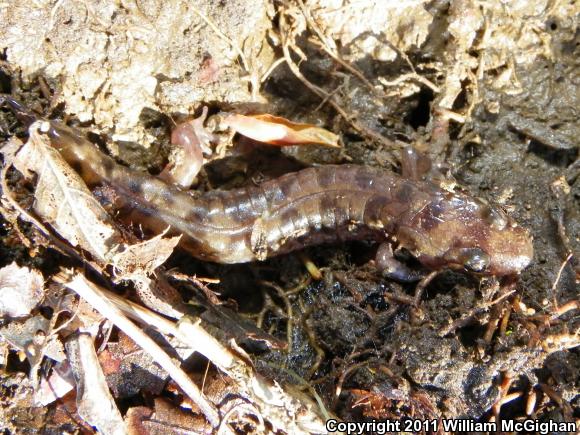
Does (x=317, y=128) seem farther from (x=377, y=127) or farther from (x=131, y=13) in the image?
(x=131, y=13)

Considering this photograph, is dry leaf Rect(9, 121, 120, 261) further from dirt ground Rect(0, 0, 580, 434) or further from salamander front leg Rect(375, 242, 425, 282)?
salamander front leg Rect(375, 242, 425, 282)

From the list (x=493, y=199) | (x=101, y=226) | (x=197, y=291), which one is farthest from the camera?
(x=493, y=199)

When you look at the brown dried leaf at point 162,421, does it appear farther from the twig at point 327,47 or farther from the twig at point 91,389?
the twig at point 327,47

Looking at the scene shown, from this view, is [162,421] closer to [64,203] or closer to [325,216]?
[64,203]

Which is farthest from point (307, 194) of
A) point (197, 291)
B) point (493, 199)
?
point (493, 199)

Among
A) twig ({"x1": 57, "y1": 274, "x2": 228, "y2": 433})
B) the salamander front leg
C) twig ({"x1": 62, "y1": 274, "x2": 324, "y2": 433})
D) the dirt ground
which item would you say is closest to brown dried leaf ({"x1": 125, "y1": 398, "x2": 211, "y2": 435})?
the dirt ground

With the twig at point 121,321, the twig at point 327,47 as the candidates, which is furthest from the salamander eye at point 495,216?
the twig at point 121,321
